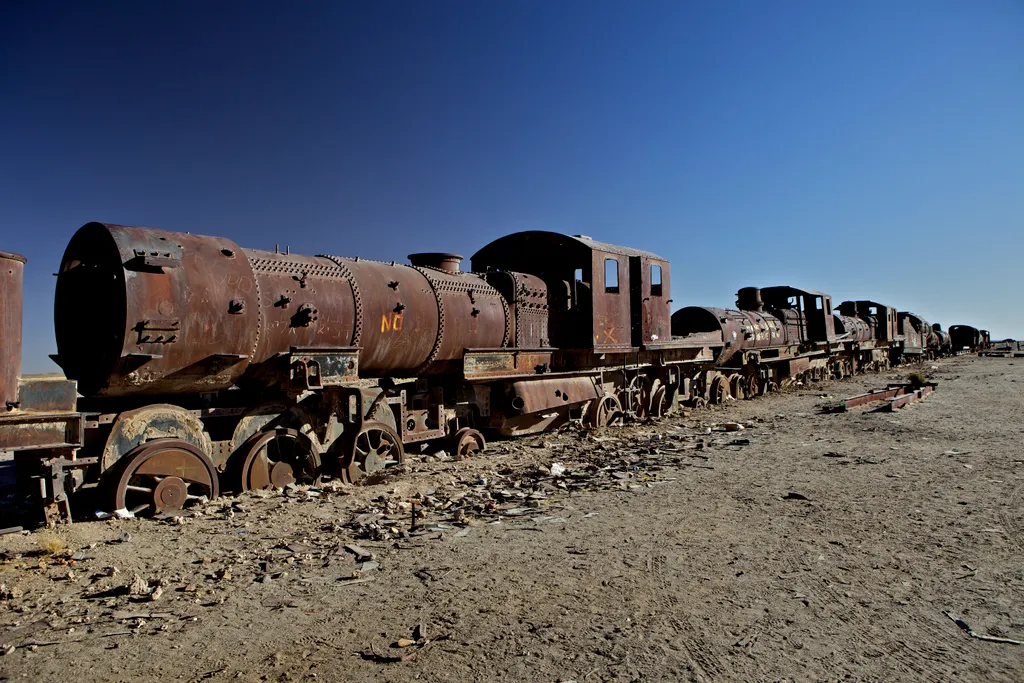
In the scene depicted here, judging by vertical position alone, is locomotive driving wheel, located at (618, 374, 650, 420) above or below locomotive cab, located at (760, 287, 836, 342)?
below

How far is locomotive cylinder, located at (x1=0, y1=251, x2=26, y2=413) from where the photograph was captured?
5305mm

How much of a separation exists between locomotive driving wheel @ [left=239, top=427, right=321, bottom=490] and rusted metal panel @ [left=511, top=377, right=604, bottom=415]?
12.1 ft

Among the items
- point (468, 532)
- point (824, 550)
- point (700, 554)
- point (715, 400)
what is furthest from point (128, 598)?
point (715, 400)

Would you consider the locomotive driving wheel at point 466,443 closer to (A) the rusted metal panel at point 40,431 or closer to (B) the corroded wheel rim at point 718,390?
(A) the rusted metal panel at point 40,431

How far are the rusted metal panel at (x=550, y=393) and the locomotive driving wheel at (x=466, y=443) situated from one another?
798 mm

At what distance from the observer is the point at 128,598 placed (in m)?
4.45

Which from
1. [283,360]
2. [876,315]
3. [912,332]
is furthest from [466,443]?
Answer: [912,332]

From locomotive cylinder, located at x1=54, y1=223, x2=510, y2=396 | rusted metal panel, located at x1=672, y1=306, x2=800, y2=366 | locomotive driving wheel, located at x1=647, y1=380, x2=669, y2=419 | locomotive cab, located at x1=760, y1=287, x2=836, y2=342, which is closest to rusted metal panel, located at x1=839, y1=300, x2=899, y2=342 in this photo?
locomotive cab, located at x1=760, y1=287, x2=836, y2=342

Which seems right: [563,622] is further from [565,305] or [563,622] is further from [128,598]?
[565,305]

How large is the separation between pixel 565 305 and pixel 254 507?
6.88m

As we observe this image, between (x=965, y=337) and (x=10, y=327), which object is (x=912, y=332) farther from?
(x=10, y=327)

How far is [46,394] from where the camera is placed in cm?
558

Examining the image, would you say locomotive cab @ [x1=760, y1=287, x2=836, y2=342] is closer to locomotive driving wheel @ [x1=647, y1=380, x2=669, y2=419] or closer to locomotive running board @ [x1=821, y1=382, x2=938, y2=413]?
locomotive running board @ [x1=821, y1=382, x2=938, y2=413]

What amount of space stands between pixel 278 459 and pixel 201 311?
6.72ft
